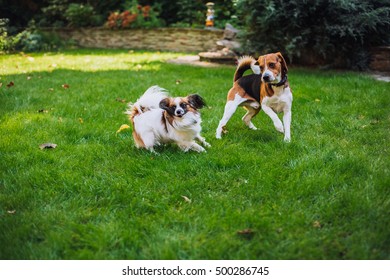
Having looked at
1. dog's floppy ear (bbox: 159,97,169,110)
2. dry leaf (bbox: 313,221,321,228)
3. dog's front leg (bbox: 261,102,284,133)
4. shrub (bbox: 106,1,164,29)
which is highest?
dog's floppy ear (bbox: 159,97,169,110)

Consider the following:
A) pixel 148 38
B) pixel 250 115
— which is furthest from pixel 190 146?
pixel 148 38

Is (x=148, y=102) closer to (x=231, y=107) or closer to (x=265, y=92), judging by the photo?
(x=231, y=107)

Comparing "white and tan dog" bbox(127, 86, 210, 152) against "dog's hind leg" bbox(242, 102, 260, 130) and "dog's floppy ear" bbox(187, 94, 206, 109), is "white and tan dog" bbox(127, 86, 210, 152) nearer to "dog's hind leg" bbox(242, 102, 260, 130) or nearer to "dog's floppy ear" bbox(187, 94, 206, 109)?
"dog's floppy ear" bbox(187, 94, 206, 109)

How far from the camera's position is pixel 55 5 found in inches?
559

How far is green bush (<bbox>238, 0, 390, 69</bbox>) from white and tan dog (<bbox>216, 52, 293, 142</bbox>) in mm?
3399

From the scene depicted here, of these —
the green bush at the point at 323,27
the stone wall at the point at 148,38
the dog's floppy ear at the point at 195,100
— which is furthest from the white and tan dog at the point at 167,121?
the stone wall at the point at 148,38

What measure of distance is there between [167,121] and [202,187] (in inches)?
35.7

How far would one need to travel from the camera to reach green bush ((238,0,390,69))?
713 cm

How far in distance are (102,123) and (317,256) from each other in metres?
3.39

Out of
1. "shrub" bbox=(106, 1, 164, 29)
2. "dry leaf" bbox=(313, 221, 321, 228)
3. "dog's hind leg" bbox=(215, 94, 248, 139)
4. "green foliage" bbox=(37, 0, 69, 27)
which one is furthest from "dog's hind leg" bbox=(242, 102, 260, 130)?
"green foliage" bbox=(37, 0, 69, 27)

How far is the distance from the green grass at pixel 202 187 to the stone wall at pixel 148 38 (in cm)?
599

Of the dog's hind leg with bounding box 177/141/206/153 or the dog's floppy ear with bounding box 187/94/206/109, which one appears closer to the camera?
the dog's floppy ear with bounding box 187/94/206/109
